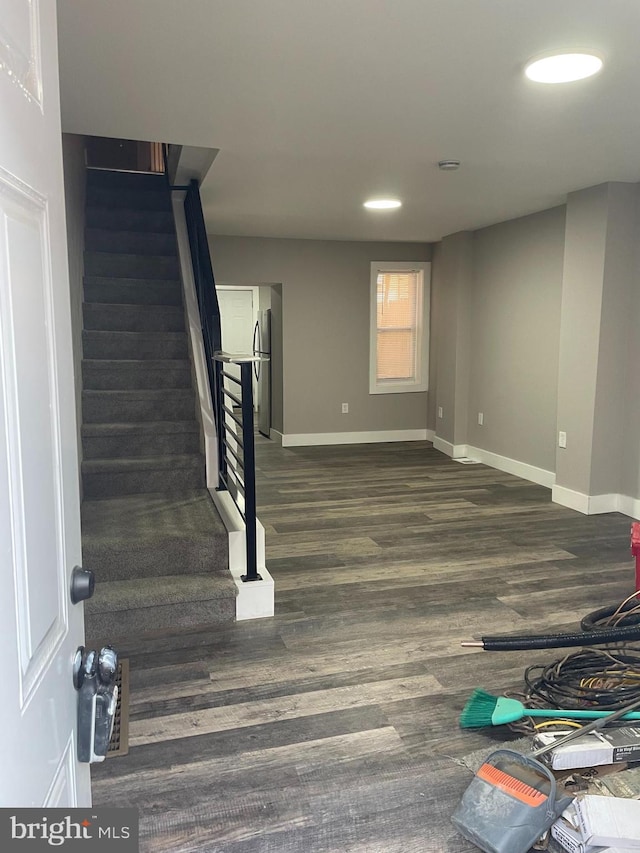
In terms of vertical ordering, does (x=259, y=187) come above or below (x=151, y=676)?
above

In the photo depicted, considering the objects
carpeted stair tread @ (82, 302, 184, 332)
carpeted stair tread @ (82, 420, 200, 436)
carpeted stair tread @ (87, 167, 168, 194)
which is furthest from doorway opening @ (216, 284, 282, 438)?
carpeted stair tread @ (82, 420, 200, 436)

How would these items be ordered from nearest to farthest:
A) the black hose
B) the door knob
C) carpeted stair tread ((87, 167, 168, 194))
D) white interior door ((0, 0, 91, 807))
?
1. white interior door ((0, 0, 91, 807))
2. the door knob
3. the black hose
4. carpeted stair tread ((87, 167, 168, 194))

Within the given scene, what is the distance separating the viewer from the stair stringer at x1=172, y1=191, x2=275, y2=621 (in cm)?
315

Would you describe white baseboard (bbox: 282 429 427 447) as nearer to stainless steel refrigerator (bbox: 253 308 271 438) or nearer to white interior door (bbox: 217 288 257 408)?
stainless steel refrigerator (bbox: 253 308 271 438)

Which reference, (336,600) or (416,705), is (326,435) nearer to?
(336,600)

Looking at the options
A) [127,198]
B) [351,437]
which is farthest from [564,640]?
[351,437]

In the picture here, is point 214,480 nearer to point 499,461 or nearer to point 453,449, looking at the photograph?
point 499,461

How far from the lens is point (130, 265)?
5.31 meters

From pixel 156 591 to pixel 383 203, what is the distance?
12.1 feet

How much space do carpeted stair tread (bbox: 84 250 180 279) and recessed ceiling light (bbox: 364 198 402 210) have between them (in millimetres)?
1666

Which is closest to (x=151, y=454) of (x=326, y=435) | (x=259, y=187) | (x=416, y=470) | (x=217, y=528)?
(x=217, y=528)

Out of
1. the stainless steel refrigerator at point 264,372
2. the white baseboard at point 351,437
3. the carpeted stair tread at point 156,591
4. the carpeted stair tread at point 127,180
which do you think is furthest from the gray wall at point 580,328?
the stainless steel refrigerator at point 264,372

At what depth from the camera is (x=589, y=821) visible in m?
1.67

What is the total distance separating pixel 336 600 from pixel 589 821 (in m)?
1.81
